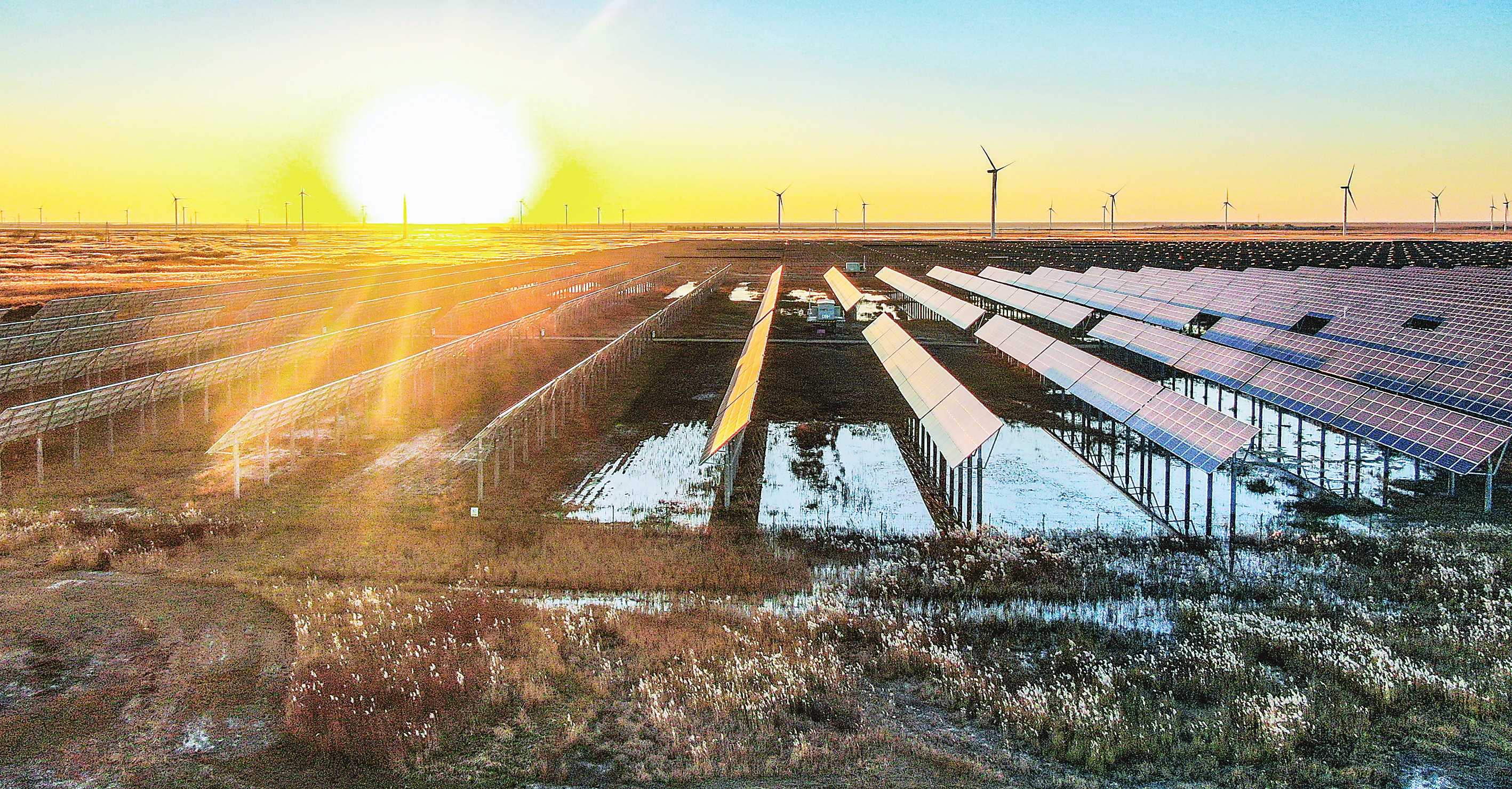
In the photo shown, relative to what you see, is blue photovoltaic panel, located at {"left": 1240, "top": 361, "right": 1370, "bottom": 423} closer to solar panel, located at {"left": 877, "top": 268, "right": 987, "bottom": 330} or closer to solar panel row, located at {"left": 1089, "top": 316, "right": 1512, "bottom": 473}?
solar panel row, located at {"left": 1089, "top": 316, "right": 1512, "bottom": 473}

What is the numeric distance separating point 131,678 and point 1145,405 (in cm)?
1778

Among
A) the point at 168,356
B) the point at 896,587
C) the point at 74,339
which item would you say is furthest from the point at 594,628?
the point at 74,339

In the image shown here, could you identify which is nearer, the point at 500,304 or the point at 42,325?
the point at 42,325

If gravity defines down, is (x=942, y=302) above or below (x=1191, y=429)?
above

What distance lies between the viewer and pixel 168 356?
33.7 meters

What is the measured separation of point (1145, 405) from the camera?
21.1m

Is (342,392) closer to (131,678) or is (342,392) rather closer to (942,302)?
(131,678)

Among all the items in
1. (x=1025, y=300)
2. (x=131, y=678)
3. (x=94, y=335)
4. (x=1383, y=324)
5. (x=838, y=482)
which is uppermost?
(x=1025, y=300)

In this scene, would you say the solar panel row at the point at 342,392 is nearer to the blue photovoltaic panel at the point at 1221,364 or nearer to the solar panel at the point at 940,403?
the solar panel at the point at 940,403

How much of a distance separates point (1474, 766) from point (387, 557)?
1331cm

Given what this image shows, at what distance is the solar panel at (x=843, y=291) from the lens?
56.6m

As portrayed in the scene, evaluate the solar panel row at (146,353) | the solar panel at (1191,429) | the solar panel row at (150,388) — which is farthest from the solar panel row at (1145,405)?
the solar panel row at (146,353)

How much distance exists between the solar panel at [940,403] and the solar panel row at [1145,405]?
2723 mm

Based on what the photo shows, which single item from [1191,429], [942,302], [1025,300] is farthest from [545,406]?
[1025,300]
